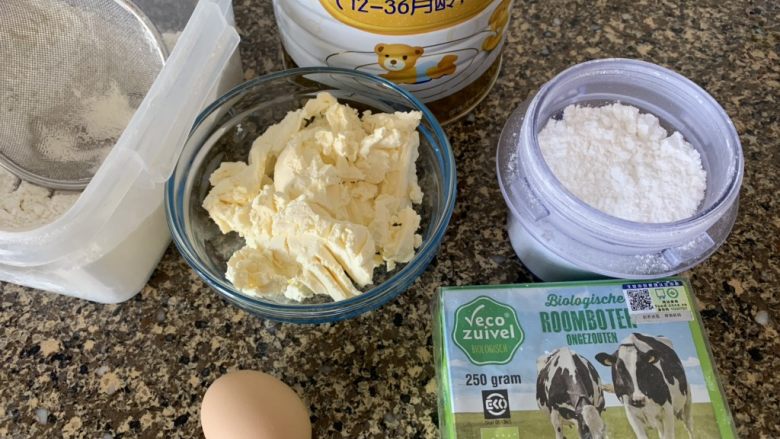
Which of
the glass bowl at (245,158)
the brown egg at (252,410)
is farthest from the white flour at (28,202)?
the brown egg at (252,410)

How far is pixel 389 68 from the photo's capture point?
2.38 feet

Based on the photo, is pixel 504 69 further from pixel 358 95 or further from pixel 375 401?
pixel 375 401

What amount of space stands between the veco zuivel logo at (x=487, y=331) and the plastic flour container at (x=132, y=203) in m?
0.32

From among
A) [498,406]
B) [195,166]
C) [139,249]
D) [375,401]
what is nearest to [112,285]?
[139,249]

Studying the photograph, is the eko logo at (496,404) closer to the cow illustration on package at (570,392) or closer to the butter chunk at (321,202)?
the cow illustration on package at (570,392)

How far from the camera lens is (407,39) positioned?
68cm

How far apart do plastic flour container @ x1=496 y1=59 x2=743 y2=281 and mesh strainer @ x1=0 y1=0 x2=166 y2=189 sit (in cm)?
44

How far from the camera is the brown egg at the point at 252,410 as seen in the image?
56 centimetres

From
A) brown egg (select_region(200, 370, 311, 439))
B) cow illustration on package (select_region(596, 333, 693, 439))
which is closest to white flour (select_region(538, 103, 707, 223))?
cow illustration on package (select_region(596, 333, 693, 439))

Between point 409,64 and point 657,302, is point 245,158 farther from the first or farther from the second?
point 657,302

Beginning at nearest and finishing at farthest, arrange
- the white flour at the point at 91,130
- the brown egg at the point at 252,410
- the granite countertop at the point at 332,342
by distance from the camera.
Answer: the brown egg at the point at 252,410 < the granite countertop at the point at 332,342 < the white flour at the point at 91,130

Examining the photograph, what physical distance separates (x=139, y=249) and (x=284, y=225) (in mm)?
167

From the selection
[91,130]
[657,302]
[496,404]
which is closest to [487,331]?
[496,404]

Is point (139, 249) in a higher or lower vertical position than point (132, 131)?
lower
